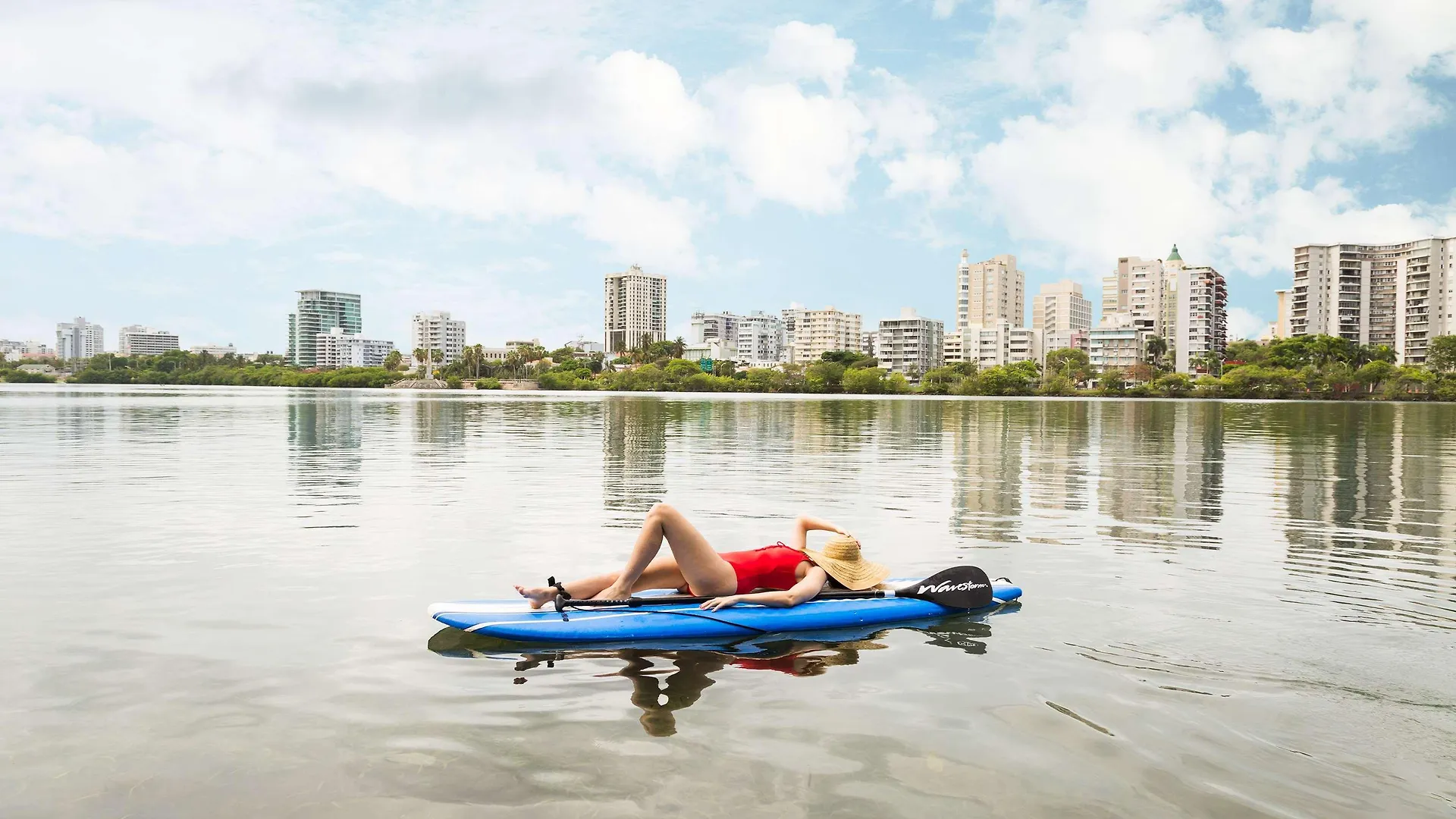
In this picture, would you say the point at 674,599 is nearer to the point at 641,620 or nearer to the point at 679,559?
the point at 679,559

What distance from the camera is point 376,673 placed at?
7.70m

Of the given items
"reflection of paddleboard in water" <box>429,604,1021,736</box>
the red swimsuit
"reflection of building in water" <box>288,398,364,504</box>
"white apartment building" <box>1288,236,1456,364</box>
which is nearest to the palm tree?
"white apartment building" <box>1288,236,1456,364</box>

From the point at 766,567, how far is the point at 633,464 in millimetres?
17500

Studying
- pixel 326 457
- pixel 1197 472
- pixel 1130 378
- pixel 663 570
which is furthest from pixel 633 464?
pixel 1130 378

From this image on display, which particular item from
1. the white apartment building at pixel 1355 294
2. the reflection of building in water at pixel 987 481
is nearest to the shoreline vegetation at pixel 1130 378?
the white apartment building at pixel 1355 294

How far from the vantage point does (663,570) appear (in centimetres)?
916

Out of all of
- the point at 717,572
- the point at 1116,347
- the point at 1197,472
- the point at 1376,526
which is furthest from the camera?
the point at 1116,347

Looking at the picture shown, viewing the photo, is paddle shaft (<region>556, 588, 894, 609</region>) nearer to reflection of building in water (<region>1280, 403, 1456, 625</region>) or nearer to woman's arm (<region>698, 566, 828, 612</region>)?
woman's arm (<region>698, 566, 828, 612</region>)

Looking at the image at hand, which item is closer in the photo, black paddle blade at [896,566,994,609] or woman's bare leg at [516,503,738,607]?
woman's bare leg at [516,503,738,607]

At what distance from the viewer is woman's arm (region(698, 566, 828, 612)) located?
8695mm

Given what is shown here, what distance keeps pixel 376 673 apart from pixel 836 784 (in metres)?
4.11

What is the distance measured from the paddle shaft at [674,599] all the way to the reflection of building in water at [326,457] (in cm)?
1092

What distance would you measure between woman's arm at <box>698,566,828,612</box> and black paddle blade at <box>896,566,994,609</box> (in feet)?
3.36

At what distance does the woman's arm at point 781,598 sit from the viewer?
8.70 meters
